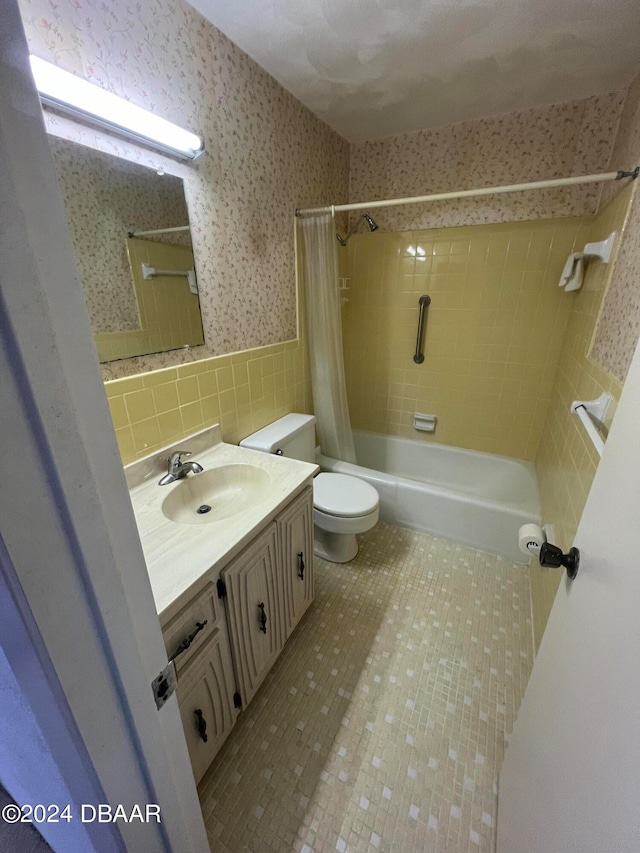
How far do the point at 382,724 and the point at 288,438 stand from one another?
1246 mm

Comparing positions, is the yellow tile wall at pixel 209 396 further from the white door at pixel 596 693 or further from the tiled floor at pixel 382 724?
the white door at pixel 596 693

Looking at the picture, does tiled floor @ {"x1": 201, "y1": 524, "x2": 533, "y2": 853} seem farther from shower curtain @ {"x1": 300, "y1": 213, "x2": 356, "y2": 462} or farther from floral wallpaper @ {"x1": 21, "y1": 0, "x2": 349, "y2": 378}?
→ floral wallpaper @ {"x1": 21, "y1": 0, "x2": 349, "y2": 378}

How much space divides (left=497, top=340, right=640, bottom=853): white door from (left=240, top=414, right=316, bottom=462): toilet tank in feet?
4.11

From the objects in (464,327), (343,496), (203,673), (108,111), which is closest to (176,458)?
(203,673)

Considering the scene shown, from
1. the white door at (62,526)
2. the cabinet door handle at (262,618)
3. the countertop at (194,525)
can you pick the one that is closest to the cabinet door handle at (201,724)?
the cabinet door handle at (262,618)

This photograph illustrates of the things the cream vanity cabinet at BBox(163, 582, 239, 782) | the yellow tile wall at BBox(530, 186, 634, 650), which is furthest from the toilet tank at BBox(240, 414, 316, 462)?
the yellow tile wall at BBox(530, 186, 634, 650)

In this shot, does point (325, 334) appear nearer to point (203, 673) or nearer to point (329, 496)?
point (329, 496)

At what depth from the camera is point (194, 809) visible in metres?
0.66

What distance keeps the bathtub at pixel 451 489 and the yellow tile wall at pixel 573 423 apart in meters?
0.20

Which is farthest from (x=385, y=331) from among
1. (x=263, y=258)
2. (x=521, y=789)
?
(x=521, y=789)

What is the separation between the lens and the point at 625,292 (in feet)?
4.20

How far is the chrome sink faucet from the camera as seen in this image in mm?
1269

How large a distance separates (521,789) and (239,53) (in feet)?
8.62

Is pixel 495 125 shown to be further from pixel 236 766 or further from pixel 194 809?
pixel 236 766
